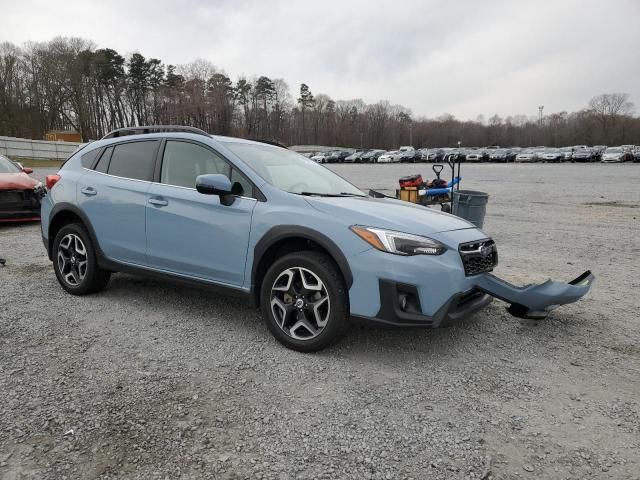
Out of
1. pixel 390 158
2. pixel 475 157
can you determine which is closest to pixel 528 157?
pixel 475 157

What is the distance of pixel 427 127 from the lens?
127 meters

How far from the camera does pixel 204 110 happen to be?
78.6m

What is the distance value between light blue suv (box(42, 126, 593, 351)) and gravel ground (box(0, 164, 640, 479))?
1.28ft

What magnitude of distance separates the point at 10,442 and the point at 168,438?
0.80 metres

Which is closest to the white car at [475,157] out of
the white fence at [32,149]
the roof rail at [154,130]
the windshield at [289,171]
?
the white fence at [32,149]

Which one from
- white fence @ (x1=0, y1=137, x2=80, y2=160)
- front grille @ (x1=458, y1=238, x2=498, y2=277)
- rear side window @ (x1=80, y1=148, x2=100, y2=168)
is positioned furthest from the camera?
white fence @ (x1=0, y1=137, x2=80, y2=160)

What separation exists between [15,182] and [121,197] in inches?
243

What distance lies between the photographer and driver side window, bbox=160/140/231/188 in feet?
13.3

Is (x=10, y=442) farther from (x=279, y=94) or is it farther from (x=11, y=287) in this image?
(x=279, y=94)

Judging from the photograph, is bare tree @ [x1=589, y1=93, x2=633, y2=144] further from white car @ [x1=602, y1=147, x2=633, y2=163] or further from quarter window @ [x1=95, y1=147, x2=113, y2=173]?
quarter window @ [x1=95, y1=147, x2=113, y2=173]

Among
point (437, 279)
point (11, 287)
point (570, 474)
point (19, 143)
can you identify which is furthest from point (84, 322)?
point (19, 143)

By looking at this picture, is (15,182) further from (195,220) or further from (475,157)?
(475,157)

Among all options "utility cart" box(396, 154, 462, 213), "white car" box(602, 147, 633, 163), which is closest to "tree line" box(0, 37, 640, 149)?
"white car" box(602, 147, 633, 163)

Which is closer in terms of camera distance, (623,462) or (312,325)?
(623,462)
